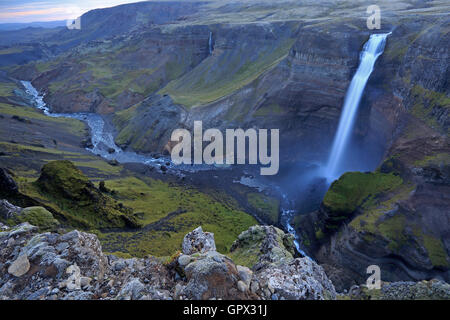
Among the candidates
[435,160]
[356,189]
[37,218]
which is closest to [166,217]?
[37,218]

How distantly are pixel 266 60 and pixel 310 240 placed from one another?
56463 mm

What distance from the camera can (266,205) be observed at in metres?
48.8

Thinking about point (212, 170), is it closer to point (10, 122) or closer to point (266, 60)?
point (266, 60)

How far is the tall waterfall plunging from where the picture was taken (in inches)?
2025

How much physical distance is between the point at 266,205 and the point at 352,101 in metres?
26.0

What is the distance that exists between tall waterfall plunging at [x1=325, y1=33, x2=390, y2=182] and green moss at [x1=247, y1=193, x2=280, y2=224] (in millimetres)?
13953

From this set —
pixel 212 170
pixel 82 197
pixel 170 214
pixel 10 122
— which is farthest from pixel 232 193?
pixel 10 122

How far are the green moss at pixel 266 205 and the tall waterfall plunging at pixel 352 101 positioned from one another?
14.0 metres

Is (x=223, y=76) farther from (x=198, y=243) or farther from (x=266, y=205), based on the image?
(x=198, y=243)

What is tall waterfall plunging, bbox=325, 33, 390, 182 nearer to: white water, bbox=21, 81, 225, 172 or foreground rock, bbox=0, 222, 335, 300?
white water, bbox=21, 81, 225, 172

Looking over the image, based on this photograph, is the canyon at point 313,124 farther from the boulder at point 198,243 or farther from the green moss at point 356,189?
the boulder at point 198,243

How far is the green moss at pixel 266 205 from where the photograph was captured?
1818 inches
